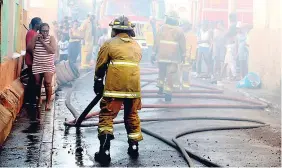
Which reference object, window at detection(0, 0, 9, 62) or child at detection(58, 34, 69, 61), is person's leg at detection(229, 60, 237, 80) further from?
window at detection(0, 0, 9, 62)

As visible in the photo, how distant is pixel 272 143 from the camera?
23.5ft

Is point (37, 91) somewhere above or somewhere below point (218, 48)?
below

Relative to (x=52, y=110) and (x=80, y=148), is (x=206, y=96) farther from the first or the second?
(x=80, y=148)

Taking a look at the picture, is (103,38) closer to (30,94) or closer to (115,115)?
(30,94)

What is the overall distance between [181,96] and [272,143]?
5.02 metres

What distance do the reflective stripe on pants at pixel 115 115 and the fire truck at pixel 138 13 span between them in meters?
16.4

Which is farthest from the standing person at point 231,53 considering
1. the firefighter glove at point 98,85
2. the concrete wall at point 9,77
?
the firefighter glove at point 98,85

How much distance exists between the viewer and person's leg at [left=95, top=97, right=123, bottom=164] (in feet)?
18.3

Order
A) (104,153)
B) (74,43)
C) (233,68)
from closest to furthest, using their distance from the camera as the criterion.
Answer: (104,153), (74,43), (233,68)

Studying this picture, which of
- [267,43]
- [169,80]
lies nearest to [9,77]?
[169,80]

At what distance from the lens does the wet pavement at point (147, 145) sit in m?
5.55

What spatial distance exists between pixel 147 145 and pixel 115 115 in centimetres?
93

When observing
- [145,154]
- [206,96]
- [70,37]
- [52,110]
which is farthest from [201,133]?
[70,37]

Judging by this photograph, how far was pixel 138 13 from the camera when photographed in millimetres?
22406
